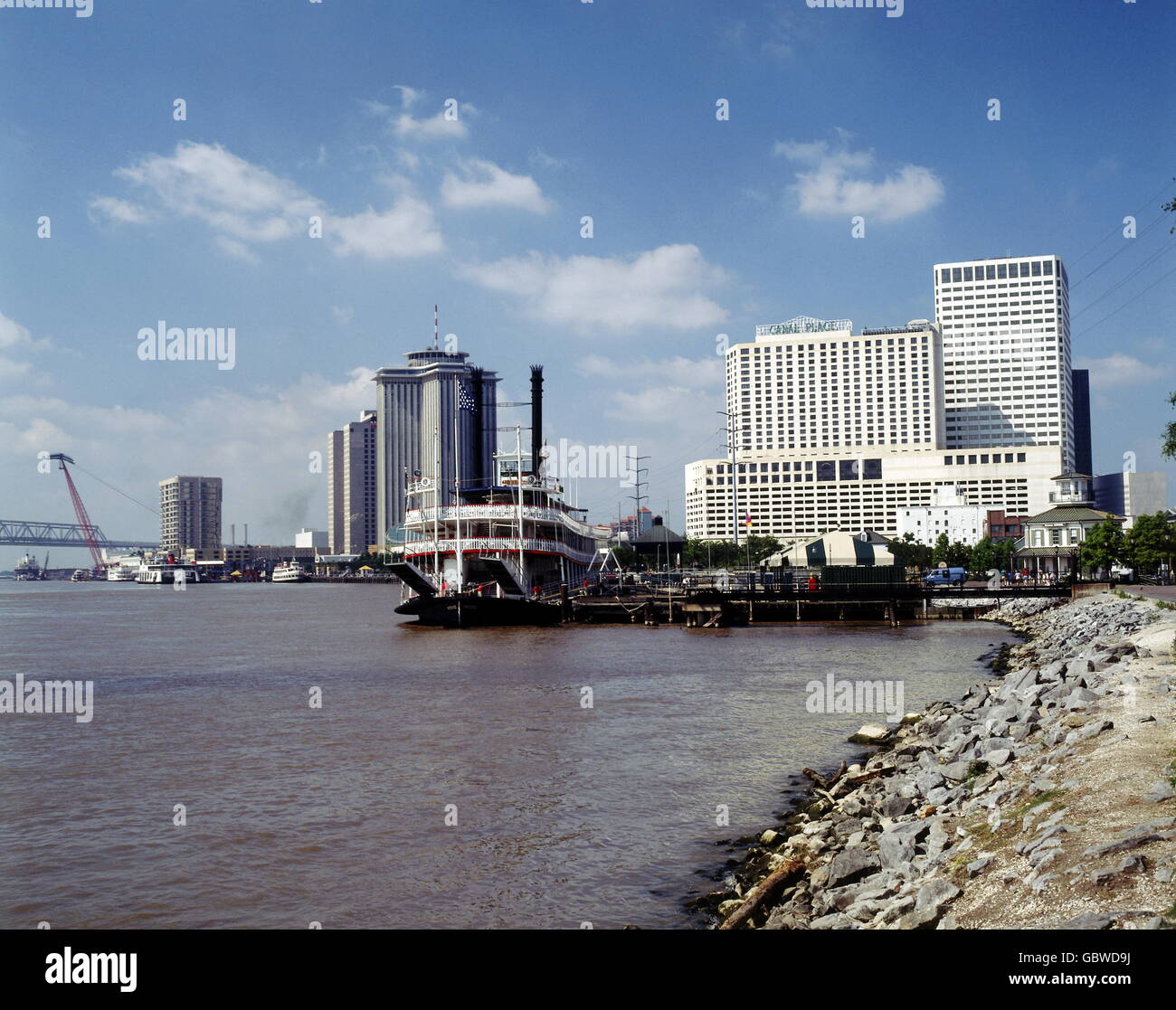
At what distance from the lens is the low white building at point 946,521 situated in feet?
539

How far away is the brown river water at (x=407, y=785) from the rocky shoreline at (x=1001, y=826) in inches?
52.8

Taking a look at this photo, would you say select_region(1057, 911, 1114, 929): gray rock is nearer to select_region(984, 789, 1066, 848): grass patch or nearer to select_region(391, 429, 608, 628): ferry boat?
select_region(984, 789, 1066, 848): grass patch

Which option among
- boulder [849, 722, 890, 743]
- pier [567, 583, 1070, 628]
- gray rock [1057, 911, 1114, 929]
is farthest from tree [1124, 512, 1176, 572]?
gray rock [1057, 911, 1114, 929]

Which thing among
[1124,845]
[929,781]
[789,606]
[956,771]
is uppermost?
[1124,845]

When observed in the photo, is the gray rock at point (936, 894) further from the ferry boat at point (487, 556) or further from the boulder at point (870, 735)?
the ferry boat at point (487, 556)

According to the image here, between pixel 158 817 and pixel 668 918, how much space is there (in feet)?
33.4

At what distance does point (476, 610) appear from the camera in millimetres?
58812

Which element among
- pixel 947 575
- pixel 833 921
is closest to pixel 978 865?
pixel 833 921

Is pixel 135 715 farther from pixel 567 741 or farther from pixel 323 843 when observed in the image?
pixel 323 843

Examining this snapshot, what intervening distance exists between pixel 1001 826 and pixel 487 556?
172 ft

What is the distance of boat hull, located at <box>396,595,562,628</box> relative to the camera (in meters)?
58.4

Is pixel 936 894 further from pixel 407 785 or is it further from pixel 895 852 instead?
pixel 407 785

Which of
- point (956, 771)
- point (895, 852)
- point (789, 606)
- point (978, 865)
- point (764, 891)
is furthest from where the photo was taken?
point (789, 606)

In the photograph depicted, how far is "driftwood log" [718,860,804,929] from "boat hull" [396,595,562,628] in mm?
46674
